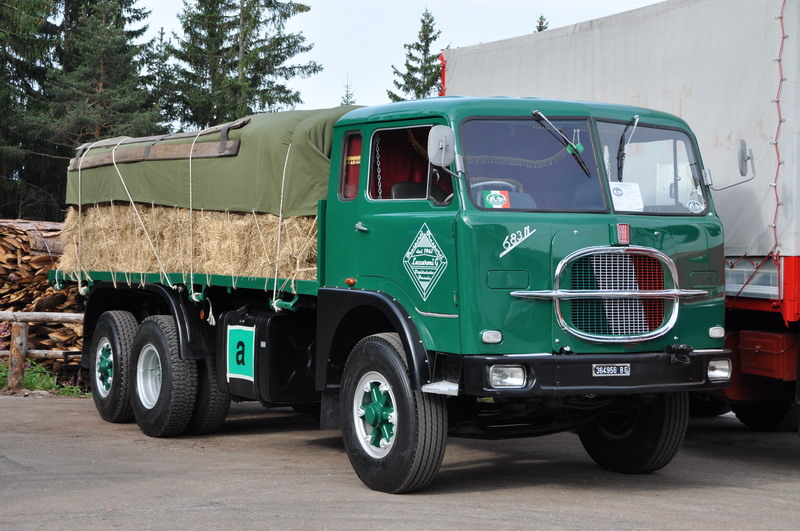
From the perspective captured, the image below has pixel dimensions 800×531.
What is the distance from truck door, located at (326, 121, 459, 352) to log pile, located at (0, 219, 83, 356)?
29.5 ft

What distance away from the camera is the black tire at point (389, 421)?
24.8 ft

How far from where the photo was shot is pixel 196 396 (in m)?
11.0

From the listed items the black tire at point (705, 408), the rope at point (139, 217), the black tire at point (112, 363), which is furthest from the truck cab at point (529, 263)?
the black tire at point (112, 363)

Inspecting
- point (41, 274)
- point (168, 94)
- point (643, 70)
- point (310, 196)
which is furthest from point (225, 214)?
point (168, 94)

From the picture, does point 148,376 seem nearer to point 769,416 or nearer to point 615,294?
point 615,294

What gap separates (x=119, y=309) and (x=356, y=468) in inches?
217

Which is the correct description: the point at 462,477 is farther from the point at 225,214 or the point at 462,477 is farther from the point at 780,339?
the point at 225,214

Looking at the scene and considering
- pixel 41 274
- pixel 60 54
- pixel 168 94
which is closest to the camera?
pixel 41 274

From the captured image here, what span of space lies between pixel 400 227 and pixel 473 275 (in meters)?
0.86

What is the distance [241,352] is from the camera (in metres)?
10.0

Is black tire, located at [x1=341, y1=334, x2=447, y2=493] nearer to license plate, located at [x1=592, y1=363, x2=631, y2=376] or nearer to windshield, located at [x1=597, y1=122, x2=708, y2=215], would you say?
license plate, located at [x1=592, y1=363, x2=631, y2=376]

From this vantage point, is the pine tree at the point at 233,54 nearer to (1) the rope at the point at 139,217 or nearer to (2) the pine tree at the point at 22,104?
(2) the pine tree at the point at 22,104

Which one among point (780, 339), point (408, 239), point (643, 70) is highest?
point (643, 70)

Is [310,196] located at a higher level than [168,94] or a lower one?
lower
